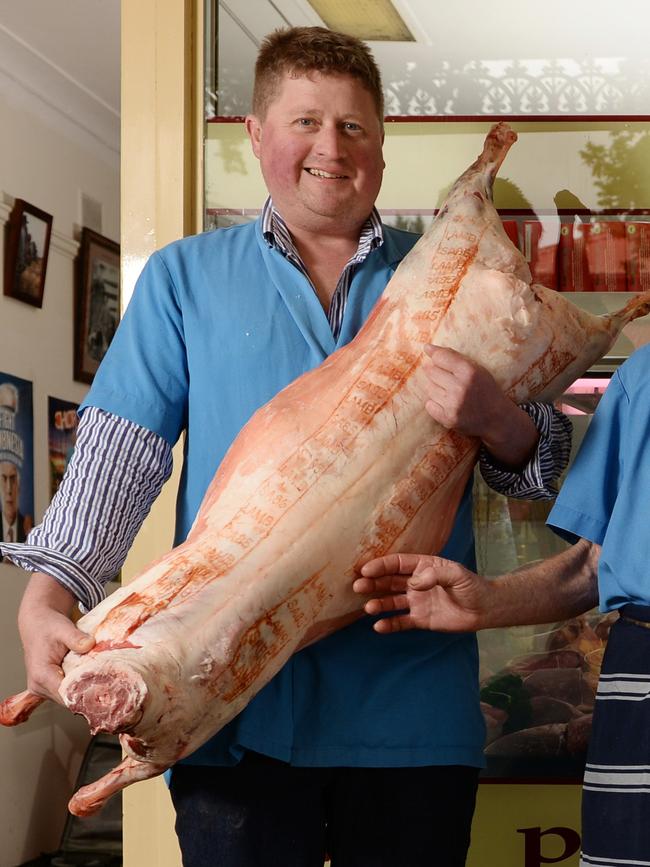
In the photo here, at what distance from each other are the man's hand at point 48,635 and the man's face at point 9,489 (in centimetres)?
329

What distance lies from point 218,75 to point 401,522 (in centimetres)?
115

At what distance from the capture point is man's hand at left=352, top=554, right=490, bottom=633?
1.20 metres

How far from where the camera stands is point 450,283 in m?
1.30

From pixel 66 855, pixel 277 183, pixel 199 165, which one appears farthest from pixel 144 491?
pixel 66 855

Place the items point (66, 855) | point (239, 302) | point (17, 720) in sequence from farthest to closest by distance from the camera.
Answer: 1. point (66, 855)
2. point (239, 302)
3. point (17, 720)

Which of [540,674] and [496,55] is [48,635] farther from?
[496,55]

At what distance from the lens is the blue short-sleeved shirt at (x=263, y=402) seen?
1.31 metres

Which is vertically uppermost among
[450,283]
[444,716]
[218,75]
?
[218,75]

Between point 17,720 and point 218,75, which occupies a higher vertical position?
point 218,75

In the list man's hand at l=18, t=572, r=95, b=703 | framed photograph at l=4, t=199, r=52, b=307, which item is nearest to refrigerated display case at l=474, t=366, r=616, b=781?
man's hand at l=18, t=572, r=95, b=703

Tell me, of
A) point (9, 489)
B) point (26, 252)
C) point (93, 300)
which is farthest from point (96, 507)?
point (93, 300)

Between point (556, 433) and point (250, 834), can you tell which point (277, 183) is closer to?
point (556, 433)

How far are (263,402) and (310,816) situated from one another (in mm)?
454

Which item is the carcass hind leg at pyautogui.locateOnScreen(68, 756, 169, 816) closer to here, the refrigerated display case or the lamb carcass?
the lamb carcass
